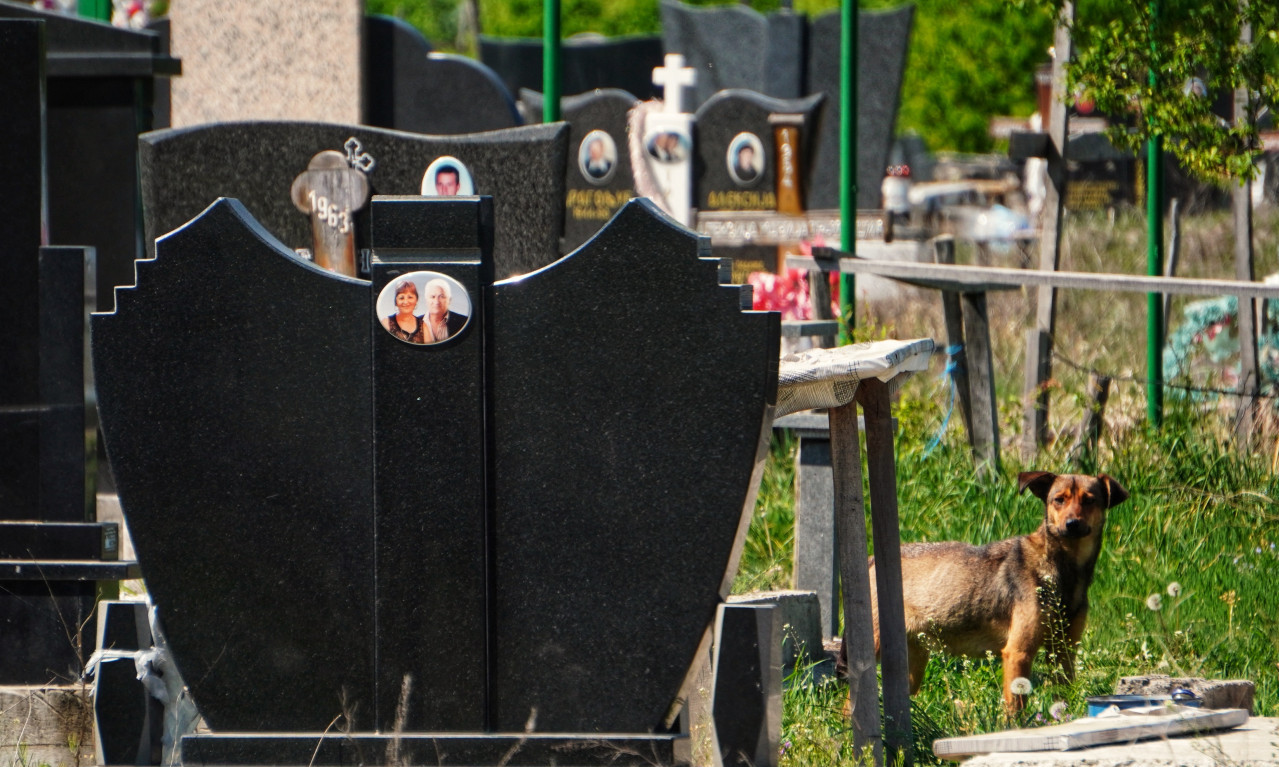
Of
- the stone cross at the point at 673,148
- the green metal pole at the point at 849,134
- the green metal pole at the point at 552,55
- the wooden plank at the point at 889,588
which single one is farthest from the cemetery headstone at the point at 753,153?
the wooden plank at the point at 889,588

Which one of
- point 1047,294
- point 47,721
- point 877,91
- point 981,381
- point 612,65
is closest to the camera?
point 47,721

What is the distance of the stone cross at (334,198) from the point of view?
5809 millimetres

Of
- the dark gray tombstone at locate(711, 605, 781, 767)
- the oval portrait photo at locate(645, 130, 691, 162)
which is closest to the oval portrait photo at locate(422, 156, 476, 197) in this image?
the dark gray tombstone at locate(711, 605, 781, 767)

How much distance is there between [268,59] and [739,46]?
39.6ft

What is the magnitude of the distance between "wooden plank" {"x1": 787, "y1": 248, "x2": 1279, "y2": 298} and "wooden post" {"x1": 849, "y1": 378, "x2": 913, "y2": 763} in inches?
107

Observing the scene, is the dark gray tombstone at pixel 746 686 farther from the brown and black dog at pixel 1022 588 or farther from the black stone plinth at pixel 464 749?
the brown and black dog at pixel 1022 588

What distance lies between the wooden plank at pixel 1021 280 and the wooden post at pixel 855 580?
9.34 feet

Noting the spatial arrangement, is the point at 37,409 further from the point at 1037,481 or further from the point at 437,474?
the point at 1037,481

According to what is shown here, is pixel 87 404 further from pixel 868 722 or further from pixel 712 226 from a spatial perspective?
pixel 712 226

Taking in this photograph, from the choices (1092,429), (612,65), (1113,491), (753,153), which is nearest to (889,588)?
(1113,491)

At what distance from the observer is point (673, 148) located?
11734mm

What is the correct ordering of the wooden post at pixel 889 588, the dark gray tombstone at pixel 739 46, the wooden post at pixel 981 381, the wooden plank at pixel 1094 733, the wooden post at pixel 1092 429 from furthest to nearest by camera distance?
1. the dark gray tombstone at pixel 739 46
2. the wooden post at pixel 981 381
3. the wooden post at pixel 1092 429
4. the wooden post at pixel 889 588
5. the wooden plank at pixel 1094 733

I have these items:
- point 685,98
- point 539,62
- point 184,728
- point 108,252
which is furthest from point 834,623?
point 539,62

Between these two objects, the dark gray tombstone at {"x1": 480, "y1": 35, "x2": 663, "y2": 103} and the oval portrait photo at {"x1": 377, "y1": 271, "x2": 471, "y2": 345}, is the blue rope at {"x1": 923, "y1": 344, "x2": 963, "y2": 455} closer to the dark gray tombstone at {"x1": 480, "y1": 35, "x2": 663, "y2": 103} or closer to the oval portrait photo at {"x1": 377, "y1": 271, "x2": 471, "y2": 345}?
the oval portrait photo at {"x1": 377, "y1": 271, "x2": 471, "y2": 345}
